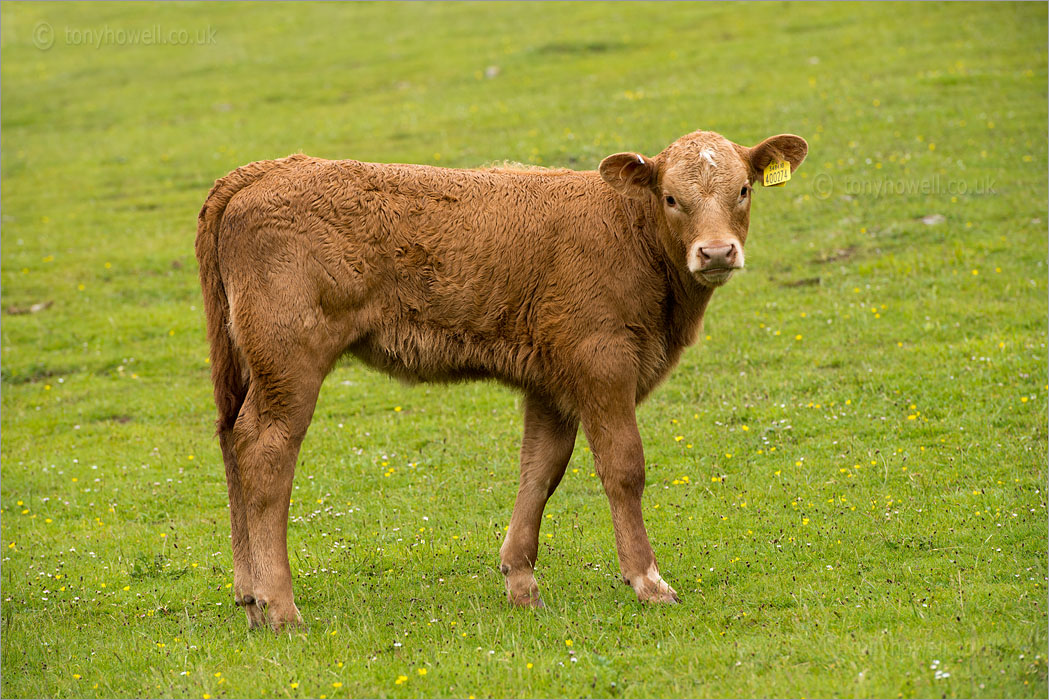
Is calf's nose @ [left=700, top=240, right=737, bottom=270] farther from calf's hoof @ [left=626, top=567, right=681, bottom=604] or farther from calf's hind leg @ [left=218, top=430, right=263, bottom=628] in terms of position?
calf's hind leg @ [left=218, top=430, right=263, bottom=628]

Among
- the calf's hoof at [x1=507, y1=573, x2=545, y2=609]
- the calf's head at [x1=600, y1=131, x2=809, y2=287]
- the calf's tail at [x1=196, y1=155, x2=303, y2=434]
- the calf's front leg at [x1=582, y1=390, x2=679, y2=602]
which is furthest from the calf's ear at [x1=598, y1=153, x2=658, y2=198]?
the calf's hoof at [x1=507, y1=573, x2=545, y2=609]

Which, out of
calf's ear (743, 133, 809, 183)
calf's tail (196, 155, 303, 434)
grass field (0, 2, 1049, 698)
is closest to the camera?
grass field (0, 2, 1049, 698)

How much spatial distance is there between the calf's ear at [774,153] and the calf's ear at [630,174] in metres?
0.76

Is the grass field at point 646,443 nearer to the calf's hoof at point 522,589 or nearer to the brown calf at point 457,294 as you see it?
the calf's hoof at point 522,589

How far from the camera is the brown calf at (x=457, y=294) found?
321 inches

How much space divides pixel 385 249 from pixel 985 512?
557 centimetres

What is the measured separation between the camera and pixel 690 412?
44.4 feet

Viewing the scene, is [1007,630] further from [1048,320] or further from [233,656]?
[1048,320]

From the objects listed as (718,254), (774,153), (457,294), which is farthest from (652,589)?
(774,153)

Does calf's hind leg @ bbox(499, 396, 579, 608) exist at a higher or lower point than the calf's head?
lower

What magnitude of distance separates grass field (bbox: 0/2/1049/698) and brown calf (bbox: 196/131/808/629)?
0.98 m

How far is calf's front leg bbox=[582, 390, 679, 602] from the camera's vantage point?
8.32 meters

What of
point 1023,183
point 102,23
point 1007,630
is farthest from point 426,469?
point 102,23

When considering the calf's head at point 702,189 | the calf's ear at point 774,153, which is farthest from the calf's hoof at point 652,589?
the calf's ear at point 774,153
